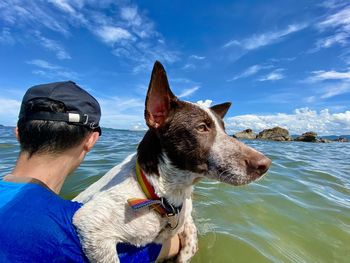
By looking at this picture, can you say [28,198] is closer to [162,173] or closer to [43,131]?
[43,131]

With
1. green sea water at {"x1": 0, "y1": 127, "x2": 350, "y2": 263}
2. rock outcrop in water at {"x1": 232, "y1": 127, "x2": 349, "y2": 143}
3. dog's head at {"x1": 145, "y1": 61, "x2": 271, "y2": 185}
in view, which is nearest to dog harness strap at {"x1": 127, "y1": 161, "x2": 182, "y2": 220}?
dog's head at {"x1": 145, "y1": 61, "x2": 271, "y2": 185}

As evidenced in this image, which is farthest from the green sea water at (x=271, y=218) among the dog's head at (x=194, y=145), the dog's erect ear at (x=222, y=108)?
the dog's erect ear at (x=222, y=108)

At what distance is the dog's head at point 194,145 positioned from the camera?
3.13 metres

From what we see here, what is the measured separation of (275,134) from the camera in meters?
50.8

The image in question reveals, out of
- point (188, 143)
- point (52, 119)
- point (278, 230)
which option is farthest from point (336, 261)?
point (52, 119)

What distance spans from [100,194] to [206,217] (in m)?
3.64

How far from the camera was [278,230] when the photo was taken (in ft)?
18.7

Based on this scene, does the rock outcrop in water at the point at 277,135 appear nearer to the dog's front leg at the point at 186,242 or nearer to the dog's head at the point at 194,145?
the dog's front leg at the point at 186,242

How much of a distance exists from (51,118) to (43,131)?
137 millimetres

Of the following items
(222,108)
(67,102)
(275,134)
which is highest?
(222,108)

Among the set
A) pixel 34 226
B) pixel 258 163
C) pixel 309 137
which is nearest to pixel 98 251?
pixel 34 226

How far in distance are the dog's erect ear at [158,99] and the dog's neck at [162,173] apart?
0.61ft

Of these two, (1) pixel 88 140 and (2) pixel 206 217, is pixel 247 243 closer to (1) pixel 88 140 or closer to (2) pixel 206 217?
(2) pixel 206 217

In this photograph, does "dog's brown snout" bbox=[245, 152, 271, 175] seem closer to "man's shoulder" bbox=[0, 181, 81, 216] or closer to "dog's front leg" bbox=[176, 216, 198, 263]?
"dog's front leg" bbox=[176, 216, 198, 263]
